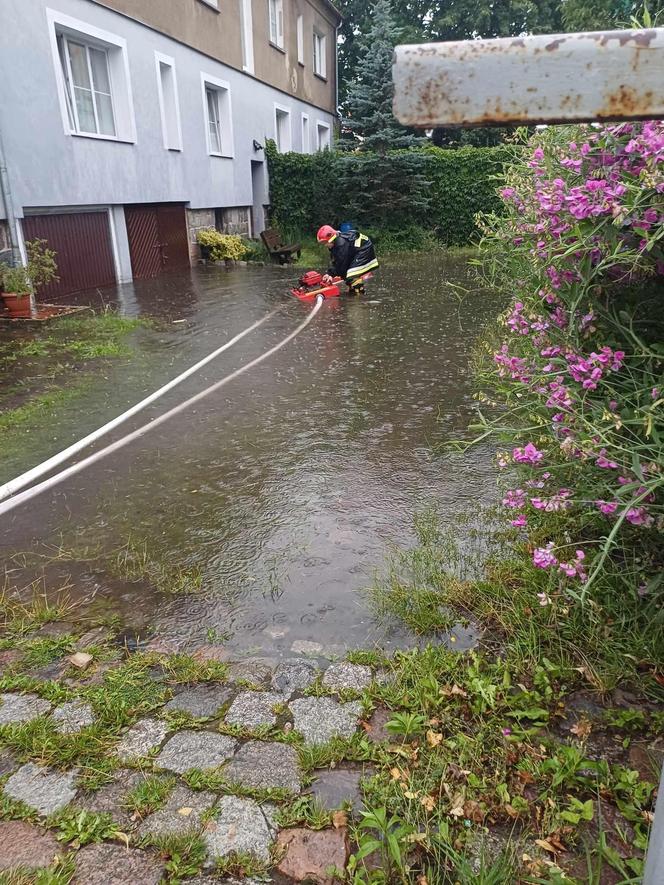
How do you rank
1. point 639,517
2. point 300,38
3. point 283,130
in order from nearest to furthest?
point 639,517
point 283,130
point 300,38

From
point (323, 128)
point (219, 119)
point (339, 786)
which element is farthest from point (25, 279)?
point (323, 128)

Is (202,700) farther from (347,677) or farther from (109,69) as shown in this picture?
(109,69)

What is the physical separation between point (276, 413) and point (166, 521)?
7.43 feet

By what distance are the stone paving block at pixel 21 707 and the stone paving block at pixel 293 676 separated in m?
0.91

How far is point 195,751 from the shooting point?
7.70ft

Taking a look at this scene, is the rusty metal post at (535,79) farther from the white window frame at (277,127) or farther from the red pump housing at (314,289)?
the white window frame at (277,127)

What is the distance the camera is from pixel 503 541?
3730 mm

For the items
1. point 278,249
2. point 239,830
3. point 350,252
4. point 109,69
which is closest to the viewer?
point 239,830

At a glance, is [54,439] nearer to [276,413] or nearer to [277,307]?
[276,413]

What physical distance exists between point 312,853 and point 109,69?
578 inches

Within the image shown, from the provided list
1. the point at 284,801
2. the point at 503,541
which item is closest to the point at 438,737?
the point at 284,801

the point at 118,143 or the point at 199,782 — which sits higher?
the point at 118,143

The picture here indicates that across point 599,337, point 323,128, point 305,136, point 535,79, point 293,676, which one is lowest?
point 293,676

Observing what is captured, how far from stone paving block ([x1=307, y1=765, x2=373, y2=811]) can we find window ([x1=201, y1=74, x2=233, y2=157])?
17766 millimetres
